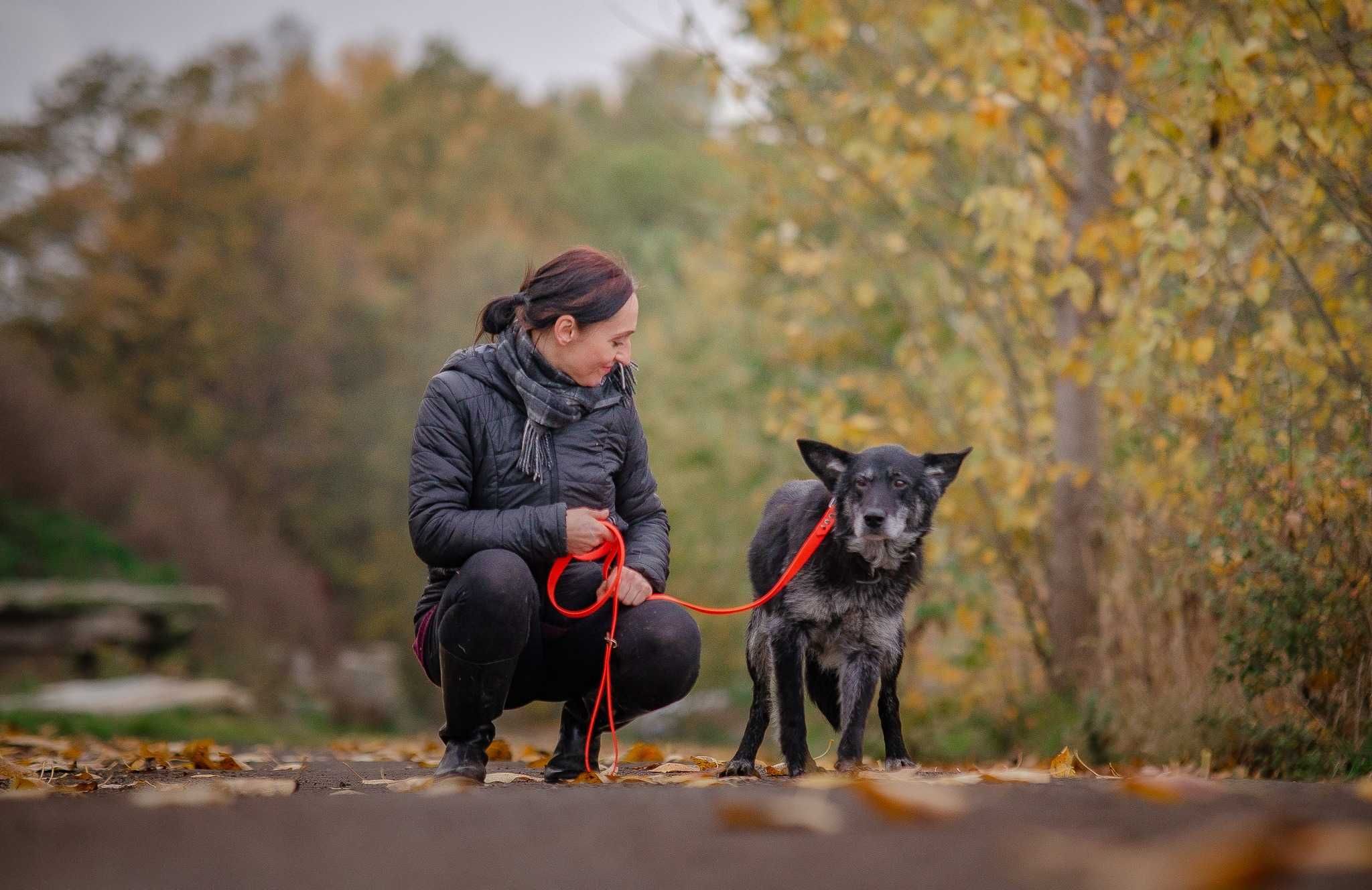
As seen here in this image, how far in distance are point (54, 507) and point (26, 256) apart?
23.9 feet

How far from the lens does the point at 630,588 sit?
4.65 m

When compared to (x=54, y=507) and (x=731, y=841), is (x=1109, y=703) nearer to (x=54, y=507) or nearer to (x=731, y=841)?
(x=731, y=841)

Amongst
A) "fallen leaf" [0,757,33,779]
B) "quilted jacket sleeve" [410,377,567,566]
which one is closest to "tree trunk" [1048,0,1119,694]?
"quilted jacket sleeve" [410,377,567,566]

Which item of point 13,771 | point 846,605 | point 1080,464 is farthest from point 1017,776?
point 1080,464

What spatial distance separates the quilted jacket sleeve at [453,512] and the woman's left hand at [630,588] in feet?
0.77

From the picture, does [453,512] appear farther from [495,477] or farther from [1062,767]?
[1062,767]

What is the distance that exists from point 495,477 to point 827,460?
152cm

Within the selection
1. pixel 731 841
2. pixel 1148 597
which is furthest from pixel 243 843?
pixel 1148 597

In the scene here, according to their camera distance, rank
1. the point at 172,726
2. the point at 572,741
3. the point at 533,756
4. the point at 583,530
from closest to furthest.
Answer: the point at 583,530 → the point at 572,741 → the point at 533,756 → the point at 172,726

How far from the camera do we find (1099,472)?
8.43m

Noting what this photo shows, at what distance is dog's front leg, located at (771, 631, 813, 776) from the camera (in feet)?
16.0

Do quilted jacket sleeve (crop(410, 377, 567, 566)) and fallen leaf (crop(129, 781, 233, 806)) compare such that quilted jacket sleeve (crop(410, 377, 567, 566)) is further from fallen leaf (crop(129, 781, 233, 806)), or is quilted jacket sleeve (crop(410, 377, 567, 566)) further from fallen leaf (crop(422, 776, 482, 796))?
fallen leaf (crop(129, 781, 233, 806))

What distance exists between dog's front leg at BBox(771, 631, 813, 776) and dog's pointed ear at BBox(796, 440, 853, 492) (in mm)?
731

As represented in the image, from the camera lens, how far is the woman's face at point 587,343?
4672 millimetres
